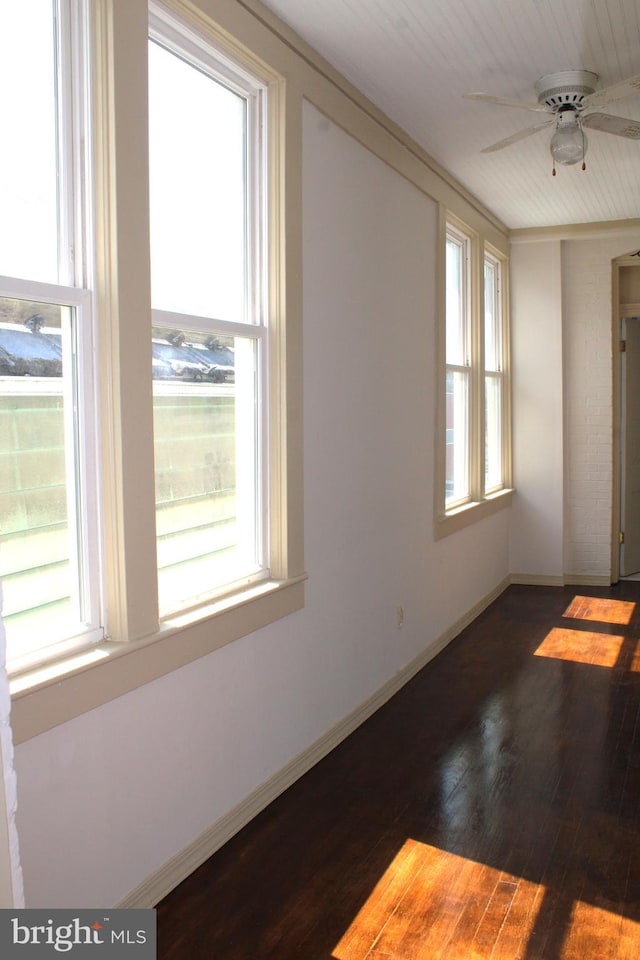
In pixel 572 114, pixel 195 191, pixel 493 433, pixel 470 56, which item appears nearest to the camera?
A: pixel 195 191

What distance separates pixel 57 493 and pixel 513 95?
3.01 meters

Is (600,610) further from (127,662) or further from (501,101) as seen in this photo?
(127,662)

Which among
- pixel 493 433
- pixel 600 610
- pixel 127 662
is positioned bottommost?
pixel 600 610

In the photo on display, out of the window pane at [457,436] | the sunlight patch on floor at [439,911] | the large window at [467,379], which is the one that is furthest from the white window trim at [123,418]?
the window pane at [457,436]

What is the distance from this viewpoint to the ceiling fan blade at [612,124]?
3.65 metres

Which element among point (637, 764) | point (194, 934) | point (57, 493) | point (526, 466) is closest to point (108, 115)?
point (57, 493)

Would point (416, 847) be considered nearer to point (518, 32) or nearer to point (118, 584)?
point (118, 584)

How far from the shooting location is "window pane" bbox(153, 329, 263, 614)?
2645 mm

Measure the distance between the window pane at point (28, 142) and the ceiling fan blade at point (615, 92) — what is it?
2.06m

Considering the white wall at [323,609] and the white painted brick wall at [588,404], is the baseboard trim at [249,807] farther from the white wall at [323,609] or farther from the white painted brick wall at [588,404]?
the white painted brick wall at [588,404]

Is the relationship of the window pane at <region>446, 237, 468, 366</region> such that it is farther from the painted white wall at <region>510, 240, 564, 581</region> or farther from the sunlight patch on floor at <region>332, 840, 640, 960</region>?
the sunlight patch on floor at <region>332, 840, 640, 960</region>

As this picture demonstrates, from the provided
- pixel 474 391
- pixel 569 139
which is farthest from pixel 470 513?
pixel 569 139

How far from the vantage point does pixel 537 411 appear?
23.5ft

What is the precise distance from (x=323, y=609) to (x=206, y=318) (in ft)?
4.55
